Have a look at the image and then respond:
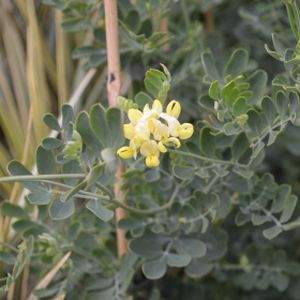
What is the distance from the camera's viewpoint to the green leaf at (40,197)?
74cm

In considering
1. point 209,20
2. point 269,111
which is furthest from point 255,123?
point 209,20

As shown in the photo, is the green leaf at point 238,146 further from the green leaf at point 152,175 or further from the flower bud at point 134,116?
the flower bud at point 134,116

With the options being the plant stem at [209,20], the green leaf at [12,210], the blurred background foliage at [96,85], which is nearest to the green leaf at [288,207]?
the blurred background foliage at [96,85]

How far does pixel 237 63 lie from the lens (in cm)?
88

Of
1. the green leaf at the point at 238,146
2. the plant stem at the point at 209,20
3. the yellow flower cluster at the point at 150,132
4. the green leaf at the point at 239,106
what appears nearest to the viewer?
the yellow flower cluster at the point at 150,132

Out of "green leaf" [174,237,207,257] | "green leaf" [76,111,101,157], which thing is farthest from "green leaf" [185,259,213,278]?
"green leaf" [76,111,101,157]

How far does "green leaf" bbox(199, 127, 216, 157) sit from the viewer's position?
2.63ft

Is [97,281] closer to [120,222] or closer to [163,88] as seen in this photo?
[120,222]

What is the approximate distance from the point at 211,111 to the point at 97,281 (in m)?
0.28

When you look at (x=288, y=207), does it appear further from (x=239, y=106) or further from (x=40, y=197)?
(x=40, y=197)

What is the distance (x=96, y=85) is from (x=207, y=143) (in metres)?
0.33

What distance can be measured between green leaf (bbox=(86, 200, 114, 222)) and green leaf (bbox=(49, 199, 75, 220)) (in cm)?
3

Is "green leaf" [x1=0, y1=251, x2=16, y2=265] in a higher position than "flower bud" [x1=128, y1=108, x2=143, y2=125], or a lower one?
lower

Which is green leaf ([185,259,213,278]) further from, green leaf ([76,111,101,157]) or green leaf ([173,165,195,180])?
green leaf ([76,111,101,157])
